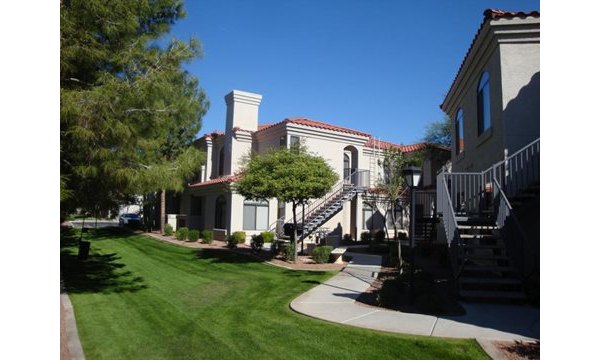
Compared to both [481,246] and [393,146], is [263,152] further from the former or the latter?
[481,246]

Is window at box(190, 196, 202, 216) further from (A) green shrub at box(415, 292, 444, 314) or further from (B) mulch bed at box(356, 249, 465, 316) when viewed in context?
(A) green shrub at box(415, 292, 444, 314)

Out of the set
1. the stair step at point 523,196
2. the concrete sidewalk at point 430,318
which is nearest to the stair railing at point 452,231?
the concrete sidewalk at point 430,318

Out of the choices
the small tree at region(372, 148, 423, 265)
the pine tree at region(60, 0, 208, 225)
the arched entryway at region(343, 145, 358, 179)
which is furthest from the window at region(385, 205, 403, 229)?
the pine tree at region(60, 0, 208, 225)

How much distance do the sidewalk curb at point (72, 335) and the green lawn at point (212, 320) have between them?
0.27ft

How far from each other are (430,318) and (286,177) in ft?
25.1

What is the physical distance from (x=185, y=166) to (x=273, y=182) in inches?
221

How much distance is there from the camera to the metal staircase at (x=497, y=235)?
25.4 feet

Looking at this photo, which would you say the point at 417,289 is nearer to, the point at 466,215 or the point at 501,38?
the point at 466,215

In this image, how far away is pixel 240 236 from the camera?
18.7 meters

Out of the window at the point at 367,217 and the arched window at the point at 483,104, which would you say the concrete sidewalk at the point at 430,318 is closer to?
the arched window at the point at 483,104

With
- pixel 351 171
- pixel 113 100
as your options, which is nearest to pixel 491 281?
pixel 113 100

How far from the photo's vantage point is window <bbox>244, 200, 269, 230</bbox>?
2033 centimetres
